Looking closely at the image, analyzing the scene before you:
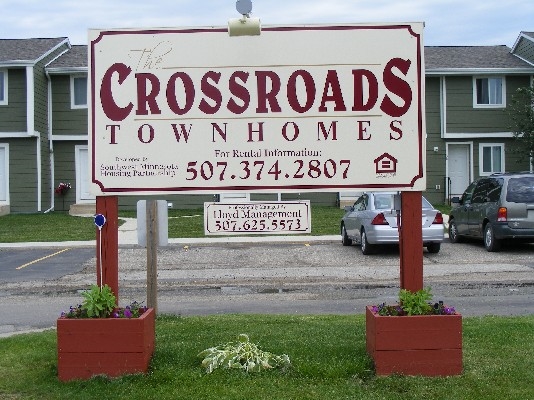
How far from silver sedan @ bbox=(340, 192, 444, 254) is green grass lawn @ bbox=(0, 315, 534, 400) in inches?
345

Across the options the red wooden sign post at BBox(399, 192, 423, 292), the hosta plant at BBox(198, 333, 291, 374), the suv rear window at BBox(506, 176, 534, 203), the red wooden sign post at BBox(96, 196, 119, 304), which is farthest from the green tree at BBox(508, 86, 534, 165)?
the red wooden sign post at BBox(96, 196, 119, 304)

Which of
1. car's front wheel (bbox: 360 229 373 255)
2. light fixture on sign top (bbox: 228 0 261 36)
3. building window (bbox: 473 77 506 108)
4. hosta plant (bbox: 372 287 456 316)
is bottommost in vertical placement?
car's front wheel (bbox: 360 229 373 255)

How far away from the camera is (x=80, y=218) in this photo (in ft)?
90.3

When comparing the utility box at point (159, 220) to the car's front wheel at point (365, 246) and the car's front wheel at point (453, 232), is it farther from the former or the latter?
the car's front wheel at point (453, 232)

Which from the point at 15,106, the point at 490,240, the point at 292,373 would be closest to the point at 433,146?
the point at 490,240

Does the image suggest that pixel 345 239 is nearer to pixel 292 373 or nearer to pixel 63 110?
pixel 292 373

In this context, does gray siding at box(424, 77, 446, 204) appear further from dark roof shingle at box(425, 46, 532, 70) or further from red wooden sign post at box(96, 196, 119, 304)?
red wooden sign post at box(96, 196, 119, 304)

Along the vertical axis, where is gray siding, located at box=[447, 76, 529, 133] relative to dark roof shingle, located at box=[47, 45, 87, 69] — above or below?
below

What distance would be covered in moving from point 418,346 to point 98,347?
2572 mm

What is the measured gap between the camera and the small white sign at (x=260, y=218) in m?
7.04

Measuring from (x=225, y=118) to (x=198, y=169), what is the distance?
0.52m

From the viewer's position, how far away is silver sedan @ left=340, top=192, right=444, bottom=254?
1717 cm

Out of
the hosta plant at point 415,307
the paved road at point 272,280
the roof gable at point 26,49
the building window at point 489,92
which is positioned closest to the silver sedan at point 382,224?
the paved road at point 272,280

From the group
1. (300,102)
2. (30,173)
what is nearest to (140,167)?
(300,102)
